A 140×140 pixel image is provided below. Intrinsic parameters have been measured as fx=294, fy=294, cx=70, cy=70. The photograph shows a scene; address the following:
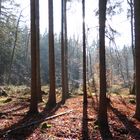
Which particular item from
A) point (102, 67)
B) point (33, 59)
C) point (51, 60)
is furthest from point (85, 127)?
point (51, 60)

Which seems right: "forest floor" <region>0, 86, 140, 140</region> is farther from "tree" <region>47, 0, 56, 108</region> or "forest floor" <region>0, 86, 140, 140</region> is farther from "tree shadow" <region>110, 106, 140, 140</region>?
"tree" <region>47, 0, 56, 108</region>

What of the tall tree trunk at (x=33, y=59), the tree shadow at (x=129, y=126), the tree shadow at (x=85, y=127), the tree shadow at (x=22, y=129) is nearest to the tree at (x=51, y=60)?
the tall tree trunk at (x=33, y=59)

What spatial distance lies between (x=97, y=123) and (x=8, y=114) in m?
4.55

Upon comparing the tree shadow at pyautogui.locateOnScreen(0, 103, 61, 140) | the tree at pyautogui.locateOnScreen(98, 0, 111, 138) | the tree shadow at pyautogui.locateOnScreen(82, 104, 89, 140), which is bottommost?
the tree shadow at pyautogui.locateOnScreen(82, 104, 89, 140)

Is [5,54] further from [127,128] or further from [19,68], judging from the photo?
[127,128]

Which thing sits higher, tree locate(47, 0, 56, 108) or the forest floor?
tree locate(47, 0, 56, 108)

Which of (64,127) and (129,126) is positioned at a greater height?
(64,127)

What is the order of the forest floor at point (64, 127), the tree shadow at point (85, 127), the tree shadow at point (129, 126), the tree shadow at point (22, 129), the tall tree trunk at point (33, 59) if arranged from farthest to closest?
1. the tall tree trunk at point (33, 59)
2. the tree shadow at point (129, 126)
3. the tree shadow at point (85, 127)
4. the forest floor at point (64, 127)
5. the tree shadow at point (22, 129)

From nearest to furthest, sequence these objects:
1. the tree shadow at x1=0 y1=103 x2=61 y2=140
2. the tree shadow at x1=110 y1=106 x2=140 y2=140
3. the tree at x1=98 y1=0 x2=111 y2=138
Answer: the tree shadow at x1=0 y1=103 x2=61 y2=140 → the tree shadow at x1=110 y1=106 x2=140 y2=140 → the tree at x1=98 y1=0 x2=111 y2=138

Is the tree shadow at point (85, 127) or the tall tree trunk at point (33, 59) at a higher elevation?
the tall tree trunk at point (33, 59)

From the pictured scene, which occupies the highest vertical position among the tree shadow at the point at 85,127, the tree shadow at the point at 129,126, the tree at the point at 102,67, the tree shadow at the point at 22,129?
the tree at the point at 102,67

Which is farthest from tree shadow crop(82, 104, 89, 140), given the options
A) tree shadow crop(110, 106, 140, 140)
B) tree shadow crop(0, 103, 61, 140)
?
tree shadow crop(0, 103, 61, 140)

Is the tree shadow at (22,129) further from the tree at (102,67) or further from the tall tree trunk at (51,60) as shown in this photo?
the tall tree trunk at (51,60)

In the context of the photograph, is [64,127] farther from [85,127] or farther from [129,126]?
[129,126]
